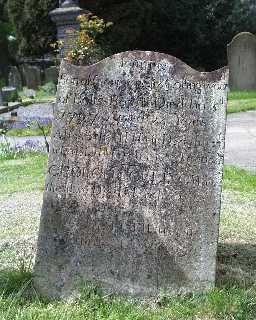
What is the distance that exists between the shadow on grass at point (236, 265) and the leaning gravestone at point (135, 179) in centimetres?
26

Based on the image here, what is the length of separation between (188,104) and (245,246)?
4.83 feet

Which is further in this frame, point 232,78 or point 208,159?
point 232,78

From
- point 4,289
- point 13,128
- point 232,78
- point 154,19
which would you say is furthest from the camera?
point 154,19

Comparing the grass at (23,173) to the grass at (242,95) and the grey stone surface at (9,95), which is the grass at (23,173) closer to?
the grass at (242,95)

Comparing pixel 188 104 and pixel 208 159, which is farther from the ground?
pixel 188 104

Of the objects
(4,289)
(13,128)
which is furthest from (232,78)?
(4,289)

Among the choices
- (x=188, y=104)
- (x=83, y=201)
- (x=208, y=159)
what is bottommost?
(x=83, y=201)

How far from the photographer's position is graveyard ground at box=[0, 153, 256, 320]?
3.60 metres

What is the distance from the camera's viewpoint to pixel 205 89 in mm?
3924

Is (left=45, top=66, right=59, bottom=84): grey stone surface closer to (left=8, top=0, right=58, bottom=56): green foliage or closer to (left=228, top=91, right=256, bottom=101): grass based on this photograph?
(left=8, top=0, right=58, bottom=56): green foliage

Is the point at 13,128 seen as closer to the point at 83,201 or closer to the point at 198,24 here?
the point at 83,201

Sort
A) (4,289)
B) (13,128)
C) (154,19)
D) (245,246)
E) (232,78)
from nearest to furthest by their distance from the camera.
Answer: (4,289)
(245,246)
(13,128)
(232,78)
(154,19)

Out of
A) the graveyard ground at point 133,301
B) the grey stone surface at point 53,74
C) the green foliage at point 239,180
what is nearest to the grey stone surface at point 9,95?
the grey stone surface at point 53,74

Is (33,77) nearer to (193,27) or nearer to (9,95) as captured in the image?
(9,95)
